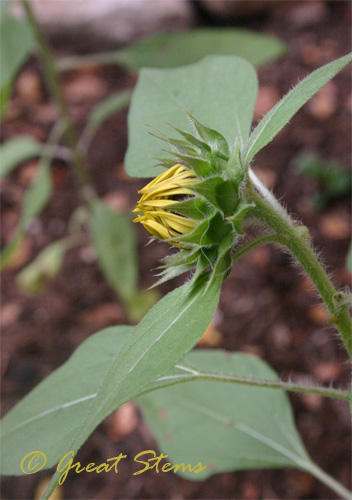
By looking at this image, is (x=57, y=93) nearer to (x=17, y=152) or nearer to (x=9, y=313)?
(x=17, y=152)

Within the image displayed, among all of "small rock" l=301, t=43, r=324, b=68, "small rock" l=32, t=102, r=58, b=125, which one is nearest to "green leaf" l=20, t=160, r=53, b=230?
"small rock" l=32, t=102, r=58, b=125

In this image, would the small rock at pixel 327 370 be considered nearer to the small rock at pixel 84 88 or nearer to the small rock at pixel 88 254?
the small rock at pixel 88 254

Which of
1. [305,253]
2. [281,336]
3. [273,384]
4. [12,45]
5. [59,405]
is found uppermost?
[12,45]

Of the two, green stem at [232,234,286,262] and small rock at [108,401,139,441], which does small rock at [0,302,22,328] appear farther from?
green stem at [232,234,286,262]

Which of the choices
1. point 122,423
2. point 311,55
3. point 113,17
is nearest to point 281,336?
point 122,423

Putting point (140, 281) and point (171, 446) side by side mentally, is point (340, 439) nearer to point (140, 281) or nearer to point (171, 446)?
point (171, 446)

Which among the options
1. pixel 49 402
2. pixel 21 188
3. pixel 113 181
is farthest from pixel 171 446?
pixel 21 188
